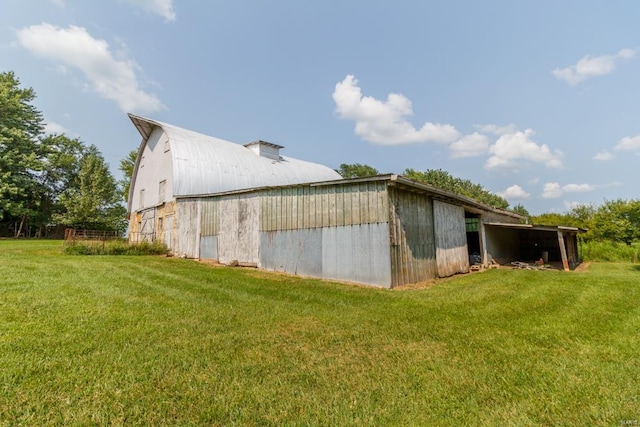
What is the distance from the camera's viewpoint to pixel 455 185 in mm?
41312

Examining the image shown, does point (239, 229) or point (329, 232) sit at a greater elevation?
point (239, 229)

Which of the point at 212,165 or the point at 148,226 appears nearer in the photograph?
the point at 212,165

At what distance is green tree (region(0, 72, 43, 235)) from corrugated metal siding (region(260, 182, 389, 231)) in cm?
2678

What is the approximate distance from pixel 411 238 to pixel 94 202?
31477 millimetres

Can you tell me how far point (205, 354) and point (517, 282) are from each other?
946cm

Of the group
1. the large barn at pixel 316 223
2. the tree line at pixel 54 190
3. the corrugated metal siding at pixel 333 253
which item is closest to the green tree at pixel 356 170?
the tree line at pixel 54 190

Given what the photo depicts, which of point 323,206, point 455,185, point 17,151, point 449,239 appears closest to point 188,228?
point 323,206

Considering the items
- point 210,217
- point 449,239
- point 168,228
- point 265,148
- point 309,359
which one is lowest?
point 309,359

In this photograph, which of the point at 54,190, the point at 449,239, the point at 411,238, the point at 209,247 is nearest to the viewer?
the point at 411,238

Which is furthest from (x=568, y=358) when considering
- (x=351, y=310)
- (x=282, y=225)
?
(x=282, y=225)

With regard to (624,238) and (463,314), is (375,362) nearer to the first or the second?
(463,314)

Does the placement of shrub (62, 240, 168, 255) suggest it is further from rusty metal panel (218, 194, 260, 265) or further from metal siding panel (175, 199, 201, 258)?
rusty metal panel (218, 194, 260, 265)

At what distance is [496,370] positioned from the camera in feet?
11.4

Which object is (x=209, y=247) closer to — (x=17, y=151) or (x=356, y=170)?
(x=17, y=151)
